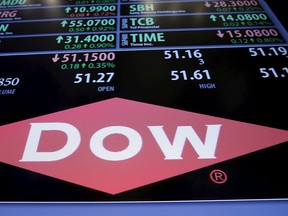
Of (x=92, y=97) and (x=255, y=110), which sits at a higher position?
(x=92, y=97)

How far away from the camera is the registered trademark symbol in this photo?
3.26ft

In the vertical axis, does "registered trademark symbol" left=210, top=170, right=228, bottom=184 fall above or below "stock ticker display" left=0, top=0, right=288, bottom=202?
below

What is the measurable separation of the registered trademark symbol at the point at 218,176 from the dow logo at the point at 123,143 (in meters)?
0.04

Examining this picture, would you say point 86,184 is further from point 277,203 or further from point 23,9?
point 23,9

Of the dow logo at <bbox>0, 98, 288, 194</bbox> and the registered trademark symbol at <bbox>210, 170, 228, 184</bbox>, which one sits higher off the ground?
the dow logo at <bbox>0, 98, 288, 194</bbox>

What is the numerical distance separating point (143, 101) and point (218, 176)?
18.3 inches

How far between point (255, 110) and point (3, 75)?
3.99ft

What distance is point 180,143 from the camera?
1.11m

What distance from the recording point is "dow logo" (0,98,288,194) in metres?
1.03

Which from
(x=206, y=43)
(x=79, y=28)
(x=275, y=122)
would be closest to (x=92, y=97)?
(x=79, y=28)

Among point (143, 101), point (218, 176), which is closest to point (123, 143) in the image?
point (143, 101)

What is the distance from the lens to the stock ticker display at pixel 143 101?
100 cm

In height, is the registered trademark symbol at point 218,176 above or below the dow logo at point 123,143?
below

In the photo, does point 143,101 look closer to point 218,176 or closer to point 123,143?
point 123,143
